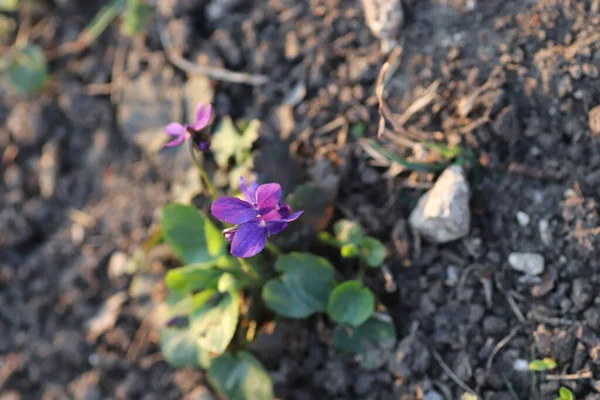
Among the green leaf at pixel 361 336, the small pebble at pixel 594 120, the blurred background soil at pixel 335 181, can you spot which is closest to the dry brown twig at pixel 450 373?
the blurred background soil at pixel 335 181

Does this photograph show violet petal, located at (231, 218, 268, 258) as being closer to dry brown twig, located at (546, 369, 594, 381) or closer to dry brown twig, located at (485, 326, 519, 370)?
dry brown twig, located at (485, 326, 519, 370)

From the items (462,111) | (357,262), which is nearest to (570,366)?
(357,262)

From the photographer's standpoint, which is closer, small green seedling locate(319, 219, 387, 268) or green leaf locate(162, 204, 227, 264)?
small green seedling locate(319, 219, 387, 268)

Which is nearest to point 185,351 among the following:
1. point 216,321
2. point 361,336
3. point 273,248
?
point 216,321

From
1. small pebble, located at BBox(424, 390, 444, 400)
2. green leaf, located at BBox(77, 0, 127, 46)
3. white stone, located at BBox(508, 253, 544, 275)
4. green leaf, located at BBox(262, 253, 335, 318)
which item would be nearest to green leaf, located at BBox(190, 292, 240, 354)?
green leaf, located at BBox(262, 253, 335, 318)

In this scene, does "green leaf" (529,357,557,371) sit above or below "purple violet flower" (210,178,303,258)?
below

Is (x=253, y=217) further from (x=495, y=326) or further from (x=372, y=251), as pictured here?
(x=495, y=326)
